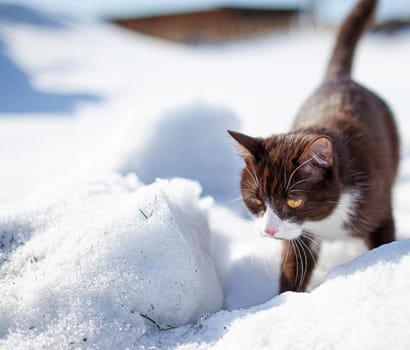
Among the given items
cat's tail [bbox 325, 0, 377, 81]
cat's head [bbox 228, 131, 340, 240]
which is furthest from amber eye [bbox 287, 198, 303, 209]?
cat's tail [bbox 325, 0, 377, 81]

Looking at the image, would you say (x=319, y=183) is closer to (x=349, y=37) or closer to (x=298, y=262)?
(x=298, y=262)

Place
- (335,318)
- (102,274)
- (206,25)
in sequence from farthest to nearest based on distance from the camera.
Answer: (206,25)
(102,274)
(335,318)

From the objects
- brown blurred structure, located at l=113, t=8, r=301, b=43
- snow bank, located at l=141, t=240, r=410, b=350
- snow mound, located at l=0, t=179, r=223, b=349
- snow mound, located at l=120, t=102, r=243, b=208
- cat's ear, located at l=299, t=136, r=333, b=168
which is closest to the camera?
snow bank, located at l=141, t=240, r=410, b=350

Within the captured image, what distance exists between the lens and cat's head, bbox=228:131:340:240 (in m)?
1.12

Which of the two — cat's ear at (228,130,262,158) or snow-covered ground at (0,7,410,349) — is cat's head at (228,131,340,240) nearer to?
cat's ear at (228,130,262,158)

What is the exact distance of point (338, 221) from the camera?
1257 millimetres

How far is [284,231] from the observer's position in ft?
3.69

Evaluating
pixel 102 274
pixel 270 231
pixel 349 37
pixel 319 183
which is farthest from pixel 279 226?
pixel 349 37

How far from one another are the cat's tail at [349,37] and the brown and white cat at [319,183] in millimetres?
550

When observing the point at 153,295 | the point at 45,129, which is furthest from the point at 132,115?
the point at 153,295

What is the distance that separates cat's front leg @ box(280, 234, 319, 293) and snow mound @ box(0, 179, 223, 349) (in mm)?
209

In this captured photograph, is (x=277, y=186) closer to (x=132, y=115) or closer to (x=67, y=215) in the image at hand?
(x=67, y=215)

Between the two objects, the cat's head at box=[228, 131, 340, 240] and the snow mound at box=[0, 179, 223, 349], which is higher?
the cat's head at box=[228, 131, 340, 240]

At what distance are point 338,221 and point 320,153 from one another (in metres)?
0.28
